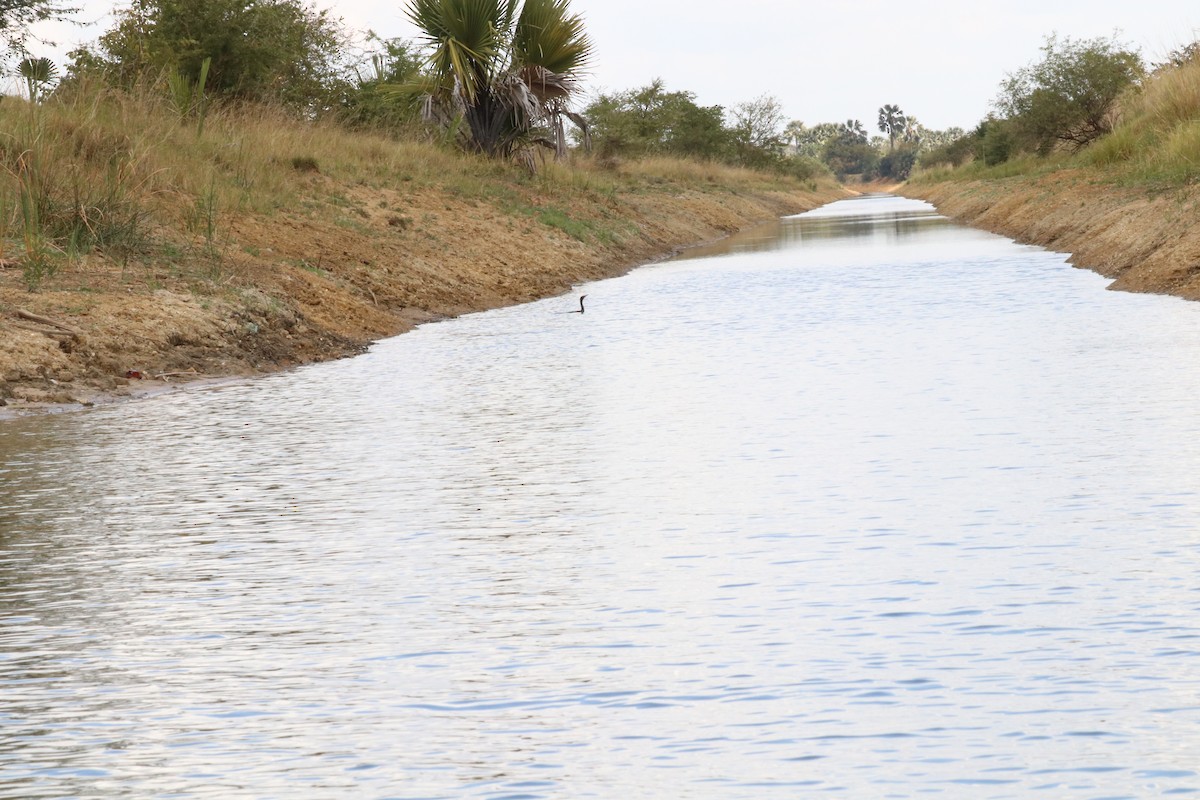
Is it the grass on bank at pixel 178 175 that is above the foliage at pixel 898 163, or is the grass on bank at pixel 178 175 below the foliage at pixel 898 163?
below

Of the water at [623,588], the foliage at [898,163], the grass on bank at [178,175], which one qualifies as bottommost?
the water at [623,588]

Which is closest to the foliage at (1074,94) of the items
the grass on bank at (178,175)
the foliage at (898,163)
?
the grass on bank at (178,175)

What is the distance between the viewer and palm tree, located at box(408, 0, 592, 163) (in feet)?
105

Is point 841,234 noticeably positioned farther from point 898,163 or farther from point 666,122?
point 898,163

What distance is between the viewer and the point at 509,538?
6789 millimetres

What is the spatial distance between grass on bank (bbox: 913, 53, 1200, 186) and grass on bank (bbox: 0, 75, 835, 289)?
10.5 metres

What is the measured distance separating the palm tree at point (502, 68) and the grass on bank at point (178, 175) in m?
1.36

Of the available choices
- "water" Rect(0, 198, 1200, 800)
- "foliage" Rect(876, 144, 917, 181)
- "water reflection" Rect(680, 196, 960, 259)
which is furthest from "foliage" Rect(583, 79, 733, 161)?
"foliage" Rect(876, 144, 917, 181)

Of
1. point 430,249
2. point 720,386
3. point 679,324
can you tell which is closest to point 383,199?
point 430,249

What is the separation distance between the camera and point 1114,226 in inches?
886

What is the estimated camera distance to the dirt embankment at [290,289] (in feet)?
42.0

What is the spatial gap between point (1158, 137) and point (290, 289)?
17.6m

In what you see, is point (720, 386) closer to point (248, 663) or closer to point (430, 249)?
point (248, 663)

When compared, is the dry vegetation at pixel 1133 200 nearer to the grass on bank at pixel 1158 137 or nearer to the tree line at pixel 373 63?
the grass on bank at pixel 1158 137
